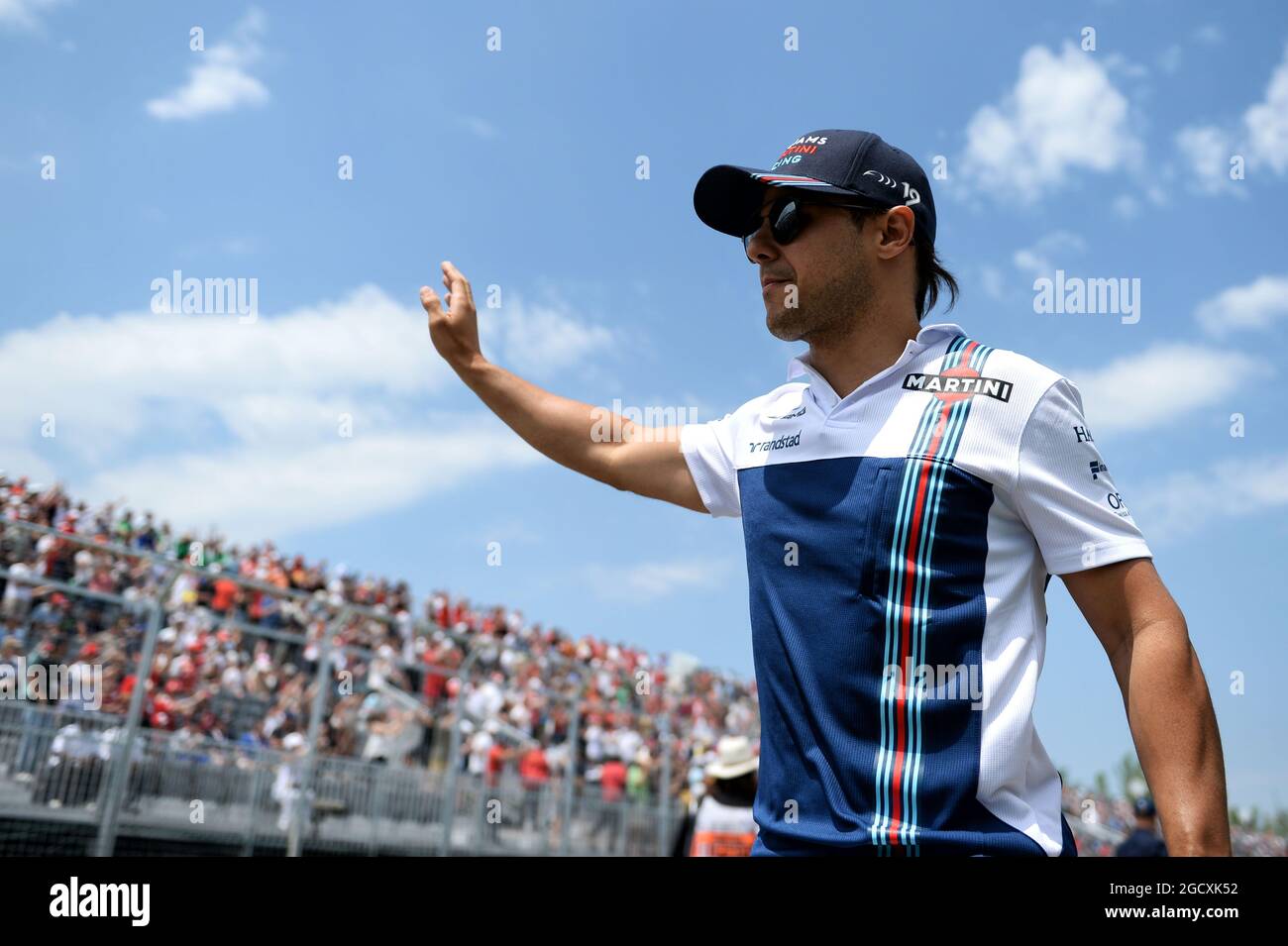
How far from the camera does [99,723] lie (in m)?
8.15

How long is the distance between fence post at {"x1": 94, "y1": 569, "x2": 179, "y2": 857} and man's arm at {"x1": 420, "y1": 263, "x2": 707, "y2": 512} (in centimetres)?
668

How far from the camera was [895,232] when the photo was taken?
235cm

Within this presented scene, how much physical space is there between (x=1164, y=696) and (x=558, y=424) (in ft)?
4.51

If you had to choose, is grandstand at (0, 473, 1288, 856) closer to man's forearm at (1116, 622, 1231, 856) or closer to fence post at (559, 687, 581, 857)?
fence post at (559, 687, 581, 857)

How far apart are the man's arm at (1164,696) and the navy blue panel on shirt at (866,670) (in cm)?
22

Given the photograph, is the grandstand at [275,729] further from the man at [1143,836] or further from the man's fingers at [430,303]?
the man's fingers at [430,303]

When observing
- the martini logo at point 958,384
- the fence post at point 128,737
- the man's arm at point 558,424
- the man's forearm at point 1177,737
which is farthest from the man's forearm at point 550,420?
the fence post at point 128,737

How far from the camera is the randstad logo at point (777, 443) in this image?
2.26 metres

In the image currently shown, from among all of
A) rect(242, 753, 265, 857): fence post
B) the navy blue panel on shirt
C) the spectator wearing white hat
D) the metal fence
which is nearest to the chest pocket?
the navy blue panel on shirt

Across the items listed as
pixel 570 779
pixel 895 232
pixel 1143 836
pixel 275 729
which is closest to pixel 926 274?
pixel 895 232

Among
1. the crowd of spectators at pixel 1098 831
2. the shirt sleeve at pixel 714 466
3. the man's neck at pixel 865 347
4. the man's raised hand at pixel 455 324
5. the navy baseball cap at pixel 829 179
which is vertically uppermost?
the navy baseball cap at pixel 829 179

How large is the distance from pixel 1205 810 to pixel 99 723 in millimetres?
8090
